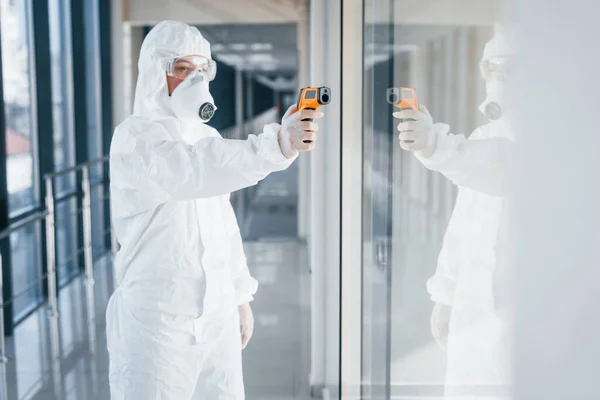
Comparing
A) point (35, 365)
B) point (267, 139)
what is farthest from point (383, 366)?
point (35, 365)

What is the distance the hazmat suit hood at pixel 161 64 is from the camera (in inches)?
52.9

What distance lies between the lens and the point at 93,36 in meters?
2.86

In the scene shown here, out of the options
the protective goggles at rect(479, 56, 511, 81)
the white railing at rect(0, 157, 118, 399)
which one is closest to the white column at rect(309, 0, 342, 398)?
the white railing at rect(0, 157, 118, 399)

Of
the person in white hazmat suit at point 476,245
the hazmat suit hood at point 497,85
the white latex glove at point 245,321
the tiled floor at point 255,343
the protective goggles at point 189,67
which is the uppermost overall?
the protective goggles at point 189,67

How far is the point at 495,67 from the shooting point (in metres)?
0.39

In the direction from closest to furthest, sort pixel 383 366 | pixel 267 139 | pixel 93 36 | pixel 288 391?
pixel 383 366 < pixel 267 139 < pixel 288 391 < pixel 93 36

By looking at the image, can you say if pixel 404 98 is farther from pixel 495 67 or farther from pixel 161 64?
pixel 161 64

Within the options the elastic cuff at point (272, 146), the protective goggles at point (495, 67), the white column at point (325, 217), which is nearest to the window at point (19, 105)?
the white column at point (325, 217)

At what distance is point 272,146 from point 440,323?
1.82 ft

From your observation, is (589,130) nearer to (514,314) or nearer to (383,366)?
(514,314)

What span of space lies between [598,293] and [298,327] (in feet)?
7.01

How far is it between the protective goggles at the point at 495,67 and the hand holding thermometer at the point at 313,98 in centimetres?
61

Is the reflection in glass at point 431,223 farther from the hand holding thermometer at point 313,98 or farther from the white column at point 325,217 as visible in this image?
the white column at point 325,217

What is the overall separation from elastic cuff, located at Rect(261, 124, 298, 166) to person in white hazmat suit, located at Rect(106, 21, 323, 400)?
18 cm
